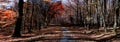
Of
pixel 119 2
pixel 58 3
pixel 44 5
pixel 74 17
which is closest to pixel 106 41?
pixel 119 2

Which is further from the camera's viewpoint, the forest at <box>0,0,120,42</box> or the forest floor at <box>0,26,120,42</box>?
the forest at <box>0,0,120,42</box>

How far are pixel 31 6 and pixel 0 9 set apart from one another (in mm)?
9360

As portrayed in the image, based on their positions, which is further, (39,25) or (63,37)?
(39,25)

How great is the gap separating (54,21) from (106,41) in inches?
4835

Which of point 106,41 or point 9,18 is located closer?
point 106,41

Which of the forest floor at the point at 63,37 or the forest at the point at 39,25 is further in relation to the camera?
the forest at the point at 39,25

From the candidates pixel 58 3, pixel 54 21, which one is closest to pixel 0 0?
pixel 58 3

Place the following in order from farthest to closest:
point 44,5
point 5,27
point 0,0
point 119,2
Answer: point 44,5 < point 5,27 < point 0,0 < point 119,2

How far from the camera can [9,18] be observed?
43750 millimetres

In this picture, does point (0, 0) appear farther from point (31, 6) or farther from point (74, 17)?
point (74, 17)

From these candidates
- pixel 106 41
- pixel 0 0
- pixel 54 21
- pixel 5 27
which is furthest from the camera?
pixel 54 21

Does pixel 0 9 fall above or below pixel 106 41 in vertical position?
above

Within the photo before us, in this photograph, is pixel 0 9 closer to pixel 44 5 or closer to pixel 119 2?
pixel 119 2

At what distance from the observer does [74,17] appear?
346 ft
